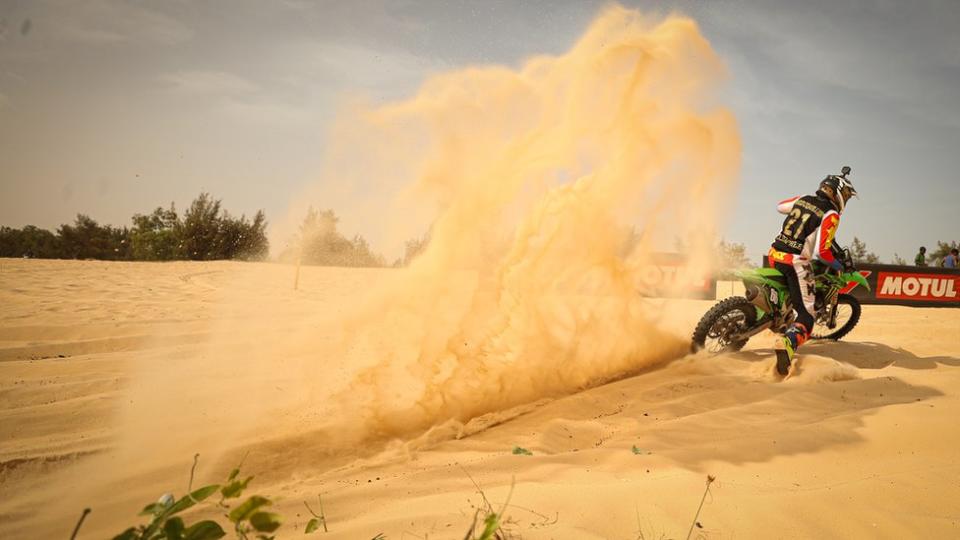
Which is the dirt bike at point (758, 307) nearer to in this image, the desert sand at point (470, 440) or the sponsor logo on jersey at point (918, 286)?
the desert sand at point (470, 440)

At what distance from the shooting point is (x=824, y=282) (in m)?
6.22

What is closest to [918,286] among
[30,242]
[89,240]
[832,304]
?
[832,304]

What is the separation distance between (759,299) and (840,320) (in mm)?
3209

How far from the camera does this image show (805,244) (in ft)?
18.9

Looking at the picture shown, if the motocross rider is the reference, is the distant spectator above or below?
above

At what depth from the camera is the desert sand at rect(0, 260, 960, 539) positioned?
2494 millimetres

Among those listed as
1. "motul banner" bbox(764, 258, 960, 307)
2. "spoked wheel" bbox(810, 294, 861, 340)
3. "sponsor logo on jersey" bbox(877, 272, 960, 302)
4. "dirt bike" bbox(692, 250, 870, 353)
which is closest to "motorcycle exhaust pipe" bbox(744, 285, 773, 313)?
"dirt bike" bbox(692, 250, 870, 353)

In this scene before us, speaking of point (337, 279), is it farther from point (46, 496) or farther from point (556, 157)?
point (46, 496)

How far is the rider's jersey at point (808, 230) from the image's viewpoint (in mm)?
5617

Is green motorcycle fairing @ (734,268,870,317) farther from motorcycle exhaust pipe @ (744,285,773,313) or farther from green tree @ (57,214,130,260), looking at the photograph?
green tree @ (57,214,130,260)

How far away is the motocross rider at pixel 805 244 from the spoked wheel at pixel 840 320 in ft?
2.84

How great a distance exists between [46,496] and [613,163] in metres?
5.75

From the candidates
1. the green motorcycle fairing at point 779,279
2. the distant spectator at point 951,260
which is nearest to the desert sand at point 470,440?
the green motorcycle fairing at point 779,279

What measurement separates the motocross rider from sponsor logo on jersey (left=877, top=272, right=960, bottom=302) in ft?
39.1
